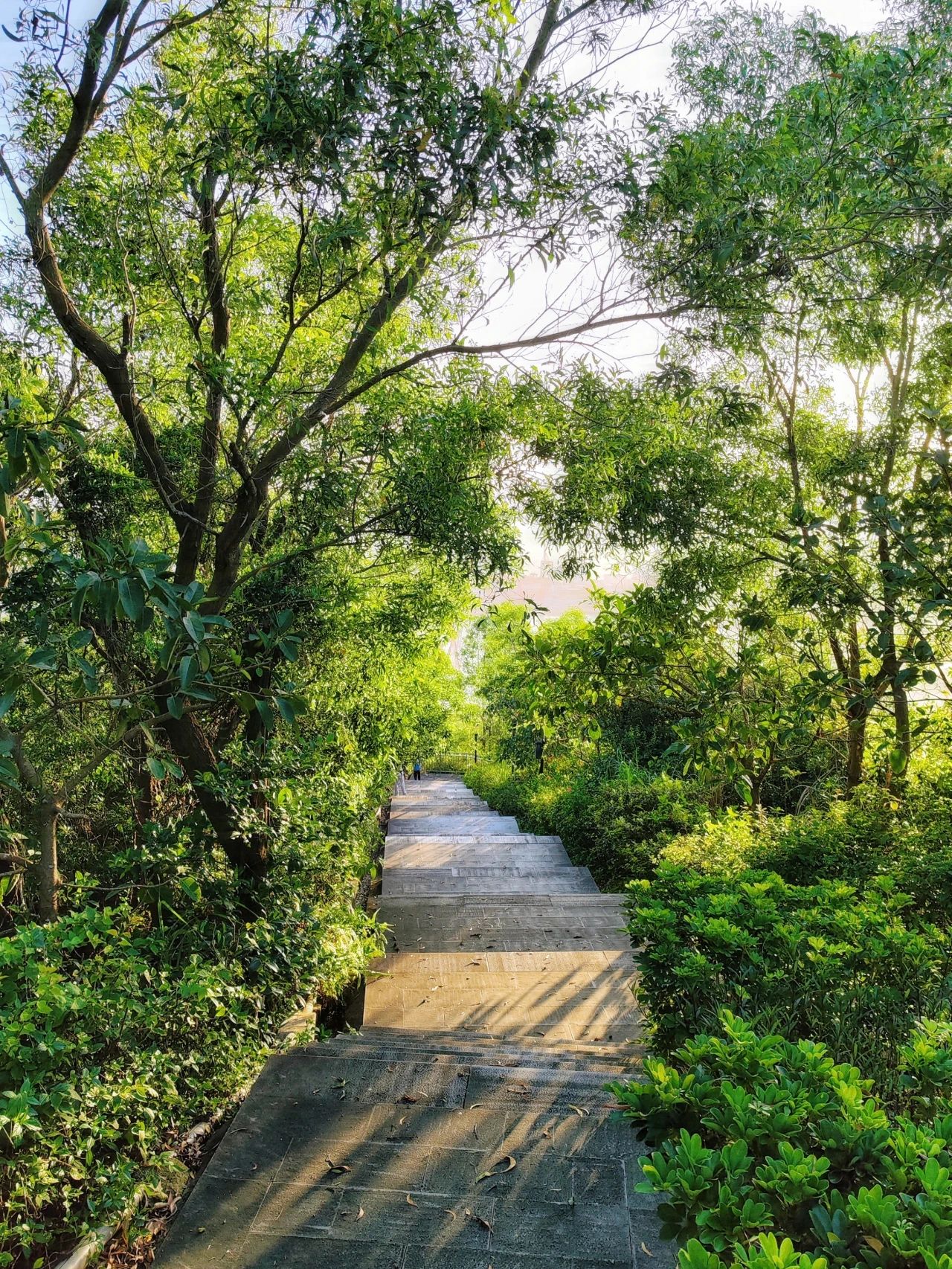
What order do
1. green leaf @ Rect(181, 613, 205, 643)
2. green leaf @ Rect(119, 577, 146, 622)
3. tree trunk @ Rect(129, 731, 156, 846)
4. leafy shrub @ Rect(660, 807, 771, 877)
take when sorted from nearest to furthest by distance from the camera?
green leaf @ Rect(119, 577, 146, 622) → green leaf @ Rect(181, 613, 205, 643) → tree trunk @ Rect(129, 731, 156, 846) → leafy shrub @ Rect(660, 807, 771, 877)

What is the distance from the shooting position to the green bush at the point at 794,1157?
125 centimetres

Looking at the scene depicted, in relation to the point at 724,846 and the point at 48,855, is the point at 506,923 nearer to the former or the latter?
the point at 724,846

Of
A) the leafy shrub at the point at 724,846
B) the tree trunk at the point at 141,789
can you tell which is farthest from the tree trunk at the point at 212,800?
the leafy shrub at the point at 724,846

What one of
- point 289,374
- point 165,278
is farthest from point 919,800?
point 165,278

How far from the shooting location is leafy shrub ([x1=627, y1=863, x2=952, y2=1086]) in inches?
94.6

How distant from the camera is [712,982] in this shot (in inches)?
104

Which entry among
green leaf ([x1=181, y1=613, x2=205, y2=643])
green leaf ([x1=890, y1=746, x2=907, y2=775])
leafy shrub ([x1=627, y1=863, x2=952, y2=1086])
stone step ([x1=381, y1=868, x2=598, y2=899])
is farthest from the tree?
stone step ([x1=381, y1=868, x2=598, y2=899])

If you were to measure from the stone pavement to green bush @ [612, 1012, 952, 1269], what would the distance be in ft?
2.06

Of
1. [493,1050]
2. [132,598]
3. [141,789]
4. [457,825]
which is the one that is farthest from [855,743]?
[457,825]

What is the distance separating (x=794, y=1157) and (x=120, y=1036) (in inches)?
85.3

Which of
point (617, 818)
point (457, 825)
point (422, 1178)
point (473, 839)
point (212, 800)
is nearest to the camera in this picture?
point (422, 1178)

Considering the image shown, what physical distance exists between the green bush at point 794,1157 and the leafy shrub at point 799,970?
0.41 meters

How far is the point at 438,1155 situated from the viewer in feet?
8.21

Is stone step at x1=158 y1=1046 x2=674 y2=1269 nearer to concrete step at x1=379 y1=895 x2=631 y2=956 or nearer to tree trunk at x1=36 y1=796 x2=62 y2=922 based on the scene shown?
tree trunk at x1=36 y1=796 x2=62 y2=922
